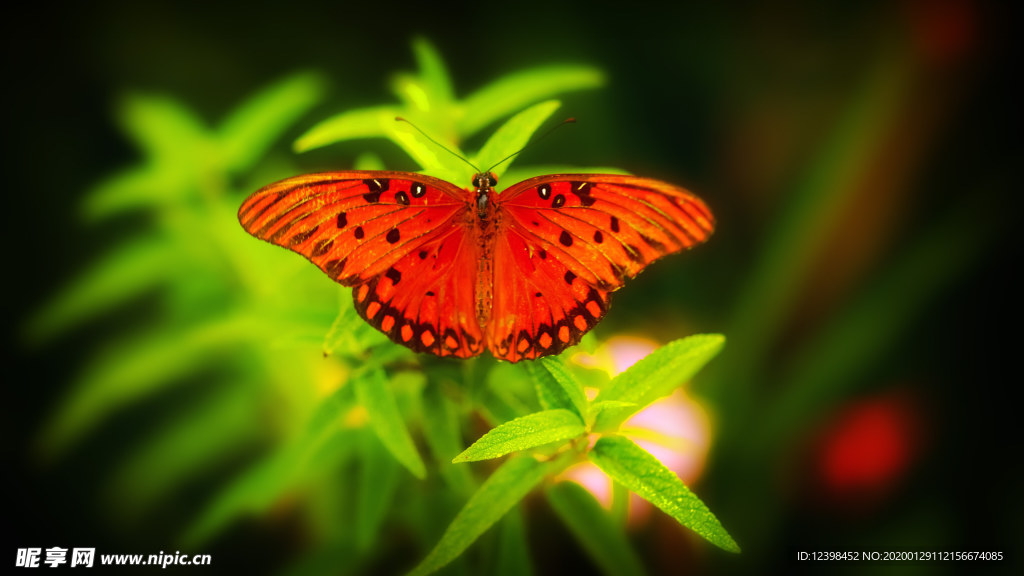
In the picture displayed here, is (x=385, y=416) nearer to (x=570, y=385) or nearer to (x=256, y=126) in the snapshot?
(x=570, y=385)

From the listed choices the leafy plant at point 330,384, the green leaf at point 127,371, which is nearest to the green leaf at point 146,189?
the leafy plant at point 330,384

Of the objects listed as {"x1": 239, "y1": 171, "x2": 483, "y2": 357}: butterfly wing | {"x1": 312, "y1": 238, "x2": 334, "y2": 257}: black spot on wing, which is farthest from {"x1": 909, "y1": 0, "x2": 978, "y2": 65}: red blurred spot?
{"x1": 312, "y1": 238, "x2": 334, "y2": 257}: black spot on wing

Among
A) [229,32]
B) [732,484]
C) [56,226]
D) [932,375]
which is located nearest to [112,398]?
[56,226]

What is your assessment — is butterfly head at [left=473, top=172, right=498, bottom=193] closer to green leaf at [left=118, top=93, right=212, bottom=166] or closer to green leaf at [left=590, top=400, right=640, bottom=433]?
green leaf at [left=590, top=400, right=640, bottom=433]

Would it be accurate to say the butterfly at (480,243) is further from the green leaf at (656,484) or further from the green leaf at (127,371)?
the green leaf at (127,371)

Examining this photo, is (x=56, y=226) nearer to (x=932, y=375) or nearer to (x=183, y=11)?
(x=183, y=11)
